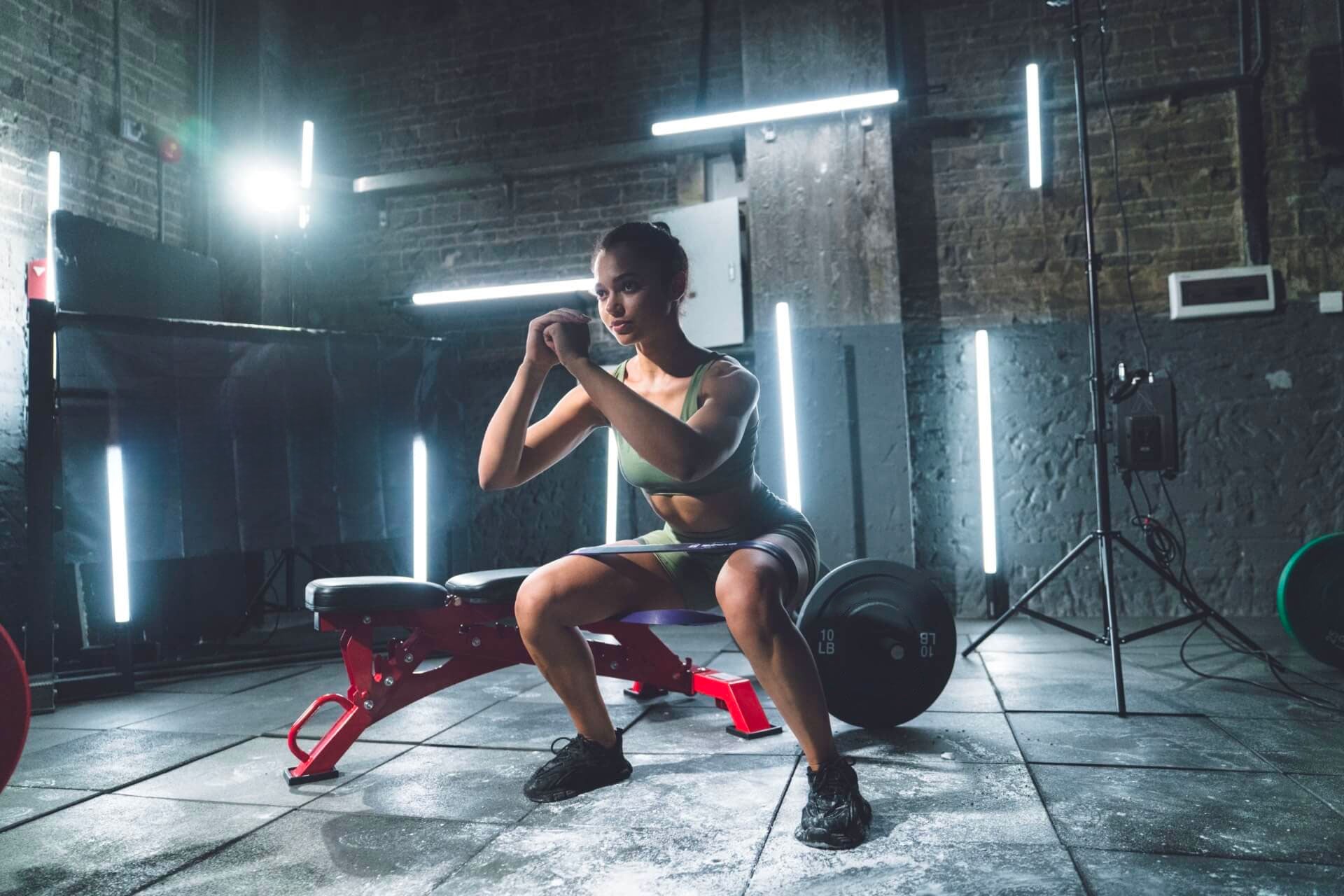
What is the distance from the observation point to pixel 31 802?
2.24 metres

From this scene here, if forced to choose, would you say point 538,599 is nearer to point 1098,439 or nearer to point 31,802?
point 31,802

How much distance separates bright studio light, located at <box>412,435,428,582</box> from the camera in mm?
4527

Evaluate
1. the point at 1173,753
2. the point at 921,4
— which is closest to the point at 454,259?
the point at 921,4

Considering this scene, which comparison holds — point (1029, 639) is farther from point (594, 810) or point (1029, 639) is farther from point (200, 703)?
point (200, 703)

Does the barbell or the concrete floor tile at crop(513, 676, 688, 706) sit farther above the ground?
the barbell

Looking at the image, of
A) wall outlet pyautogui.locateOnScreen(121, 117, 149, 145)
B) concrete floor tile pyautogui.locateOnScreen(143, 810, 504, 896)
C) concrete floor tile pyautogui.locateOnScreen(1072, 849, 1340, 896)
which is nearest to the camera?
concrete floor tile pyautogui.locateOnScreen(1072, 849, 1340, 896)

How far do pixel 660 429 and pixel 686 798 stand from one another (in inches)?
37.4

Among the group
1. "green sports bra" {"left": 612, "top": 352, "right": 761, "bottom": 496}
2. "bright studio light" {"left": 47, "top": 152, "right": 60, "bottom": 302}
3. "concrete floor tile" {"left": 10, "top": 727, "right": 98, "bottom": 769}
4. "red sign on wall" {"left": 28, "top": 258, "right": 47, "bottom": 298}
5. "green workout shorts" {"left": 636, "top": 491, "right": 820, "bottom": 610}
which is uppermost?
"bright studio light" {"left": 47, "top": 152, "right": 60, "bottom": 302}

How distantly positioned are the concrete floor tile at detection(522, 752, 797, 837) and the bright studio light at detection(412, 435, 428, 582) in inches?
95.4

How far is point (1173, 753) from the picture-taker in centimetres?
237

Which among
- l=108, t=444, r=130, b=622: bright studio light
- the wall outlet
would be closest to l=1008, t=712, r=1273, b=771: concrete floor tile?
l=108, t=444, r=130, b=622: bright studio light

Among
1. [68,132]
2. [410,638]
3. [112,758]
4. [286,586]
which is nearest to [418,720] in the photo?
[410,638]

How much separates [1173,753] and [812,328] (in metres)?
3.32

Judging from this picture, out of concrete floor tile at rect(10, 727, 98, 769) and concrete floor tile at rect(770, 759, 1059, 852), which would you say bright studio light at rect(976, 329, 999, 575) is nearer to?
concrete floor tile at rect(770, 759, 1059, 852)
